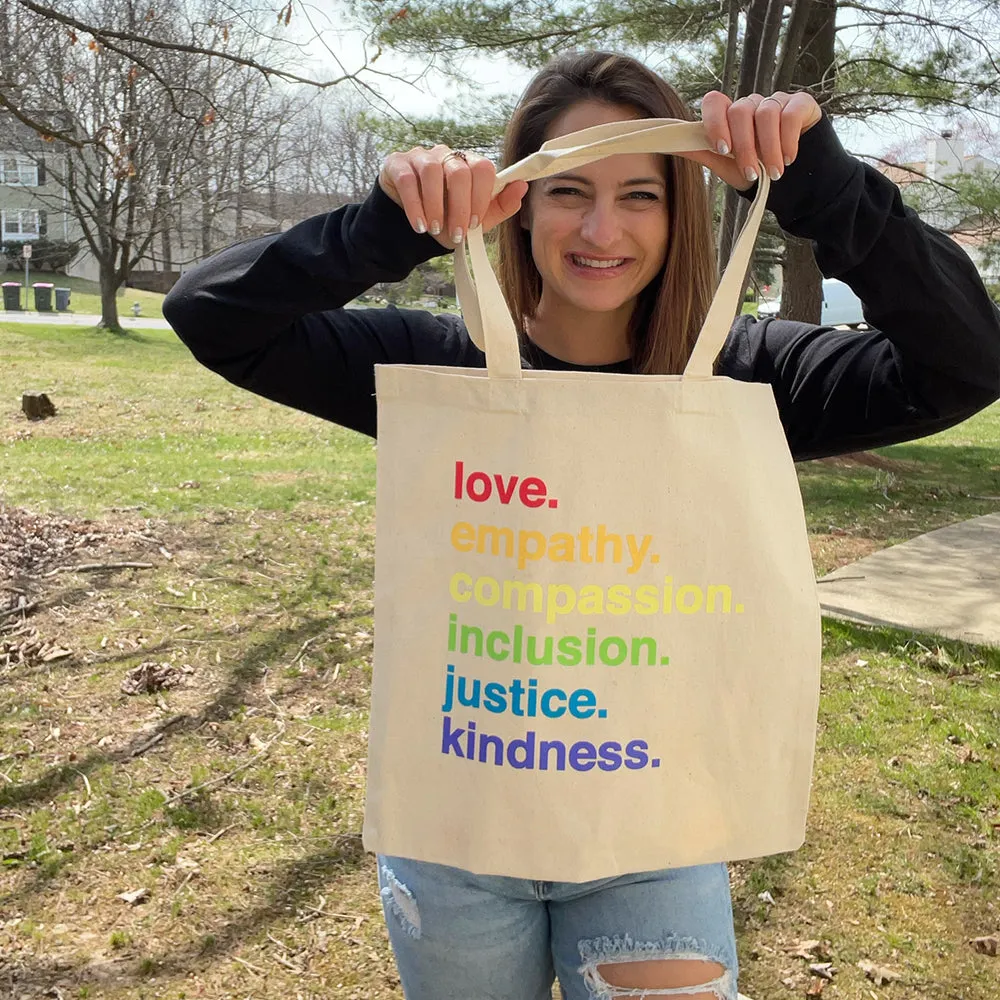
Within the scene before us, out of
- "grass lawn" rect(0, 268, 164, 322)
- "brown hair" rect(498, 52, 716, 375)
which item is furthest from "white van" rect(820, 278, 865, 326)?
"brown hair" rect(498, 52, 716, 375)

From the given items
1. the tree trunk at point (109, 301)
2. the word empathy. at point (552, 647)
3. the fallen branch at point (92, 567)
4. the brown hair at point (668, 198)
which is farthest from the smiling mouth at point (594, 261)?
the tree trunk at point (109, 301)

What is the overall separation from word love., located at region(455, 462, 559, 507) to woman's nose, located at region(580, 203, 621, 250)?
0.44 meters

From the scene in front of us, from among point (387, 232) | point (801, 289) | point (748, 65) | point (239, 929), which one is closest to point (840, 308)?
point (801, 289)

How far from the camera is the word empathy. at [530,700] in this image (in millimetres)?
1244

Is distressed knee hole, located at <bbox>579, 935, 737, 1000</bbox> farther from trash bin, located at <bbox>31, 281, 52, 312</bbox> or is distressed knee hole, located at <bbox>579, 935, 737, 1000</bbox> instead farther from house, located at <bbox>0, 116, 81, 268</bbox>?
trash bin, located at <bbox>31, 281, 52, 312</bbox>

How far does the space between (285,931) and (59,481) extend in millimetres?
5863

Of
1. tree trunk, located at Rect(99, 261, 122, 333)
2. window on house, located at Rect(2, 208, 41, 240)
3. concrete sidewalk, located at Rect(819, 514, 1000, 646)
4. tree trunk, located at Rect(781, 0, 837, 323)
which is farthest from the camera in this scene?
window on house, located at Rect(2, 208, 41, 240)

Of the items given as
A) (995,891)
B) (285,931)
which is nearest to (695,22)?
(995,891)

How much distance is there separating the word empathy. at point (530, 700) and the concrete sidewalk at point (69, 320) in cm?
2237

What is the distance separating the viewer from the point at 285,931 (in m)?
2.83

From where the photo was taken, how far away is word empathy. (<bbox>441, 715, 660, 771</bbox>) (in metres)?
1.25

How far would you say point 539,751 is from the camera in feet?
4.10

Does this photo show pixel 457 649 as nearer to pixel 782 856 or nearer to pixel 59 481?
pixel 782 856

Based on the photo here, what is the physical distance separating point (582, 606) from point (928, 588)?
4940 millimetres
